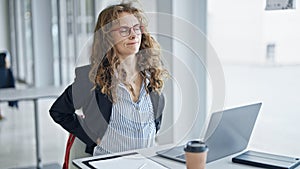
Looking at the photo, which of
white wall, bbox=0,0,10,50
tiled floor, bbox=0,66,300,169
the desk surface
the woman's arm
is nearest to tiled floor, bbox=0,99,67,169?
tiled floor, bbox=0,66,300,169

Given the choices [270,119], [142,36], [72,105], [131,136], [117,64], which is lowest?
[270,119]

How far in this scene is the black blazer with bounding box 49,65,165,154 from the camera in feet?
5.95

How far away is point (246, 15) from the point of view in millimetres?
2951

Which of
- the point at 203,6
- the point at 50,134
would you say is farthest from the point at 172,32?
the point at 50,134

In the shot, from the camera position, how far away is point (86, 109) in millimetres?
1851

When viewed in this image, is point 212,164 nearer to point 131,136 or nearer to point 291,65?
point 131,136

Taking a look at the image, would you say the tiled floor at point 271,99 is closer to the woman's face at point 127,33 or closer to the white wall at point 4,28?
the woman's face at point 127,33

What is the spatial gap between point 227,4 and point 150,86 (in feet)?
4.76

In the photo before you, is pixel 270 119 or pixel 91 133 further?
pixel 270 119

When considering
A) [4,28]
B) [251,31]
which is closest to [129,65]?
[251,31]

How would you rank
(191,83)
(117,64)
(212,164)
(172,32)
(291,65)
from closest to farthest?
(212,164) < (117,64) < (291,65) < (191,83) < (172,32)

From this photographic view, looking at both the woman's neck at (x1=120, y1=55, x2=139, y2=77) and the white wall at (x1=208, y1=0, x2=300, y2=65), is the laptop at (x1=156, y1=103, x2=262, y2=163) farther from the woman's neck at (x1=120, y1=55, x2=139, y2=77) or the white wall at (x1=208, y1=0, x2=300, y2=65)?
the white wall at (x1=208, y1=0, x2=300, y2=65)

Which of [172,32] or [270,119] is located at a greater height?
[172,32]

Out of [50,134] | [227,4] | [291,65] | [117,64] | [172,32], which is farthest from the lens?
[50,134]
